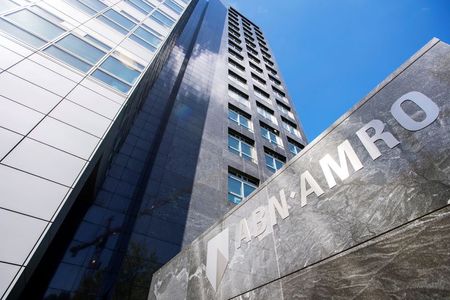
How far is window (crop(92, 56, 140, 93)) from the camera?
10656 mm

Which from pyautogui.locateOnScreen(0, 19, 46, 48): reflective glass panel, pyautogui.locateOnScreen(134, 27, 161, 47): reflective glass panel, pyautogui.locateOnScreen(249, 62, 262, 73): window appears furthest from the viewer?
pyautogui.locateOnScreen(249, 62, 262, 73): window

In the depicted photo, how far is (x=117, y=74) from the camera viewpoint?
1125 cm

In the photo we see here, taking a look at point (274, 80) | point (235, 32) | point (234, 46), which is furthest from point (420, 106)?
point (235, 32)

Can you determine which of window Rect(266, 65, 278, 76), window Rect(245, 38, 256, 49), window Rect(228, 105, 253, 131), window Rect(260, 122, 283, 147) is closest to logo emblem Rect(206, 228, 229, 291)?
window Rect(228, 105, 253, 131)

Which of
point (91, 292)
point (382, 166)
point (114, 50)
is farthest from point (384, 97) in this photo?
point (114, 50)

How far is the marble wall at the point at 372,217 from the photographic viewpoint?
8.47ft

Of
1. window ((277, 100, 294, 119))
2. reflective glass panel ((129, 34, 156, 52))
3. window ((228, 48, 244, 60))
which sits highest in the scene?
window ((228, 48, 244, 60))

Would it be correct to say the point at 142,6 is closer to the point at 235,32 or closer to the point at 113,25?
the point at 113,25

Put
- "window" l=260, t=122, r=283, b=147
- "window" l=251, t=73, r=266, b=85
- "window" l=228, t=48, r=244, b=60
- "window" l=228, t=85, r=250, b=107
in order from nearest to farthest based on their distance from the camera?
"window" l=260, t=122, r=283, b=147 → "window" l=228, t=85, r=250, b=107 → "window" l=251, t=73, r=266, b=85 → "window" l=228, t=48, r=244, b=60

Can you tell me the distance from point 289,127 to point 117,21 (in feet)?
56.9

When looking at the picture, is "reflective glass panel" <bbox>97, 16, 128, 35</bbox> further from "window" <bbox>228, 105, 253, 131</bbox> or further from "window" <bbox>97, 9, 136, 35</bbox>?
"window" <bbox>228, 105, 253, 131</bbox>

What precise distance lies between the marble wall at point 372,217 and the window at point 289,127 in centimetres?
2064

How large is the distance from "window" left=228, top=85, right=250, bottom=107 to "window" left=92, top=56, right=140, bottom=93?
1218 cm

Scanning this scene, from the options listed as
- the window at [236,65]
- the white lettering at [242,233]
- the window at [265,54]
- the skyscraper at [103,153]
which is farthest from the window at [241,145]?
the window at [265,54]
